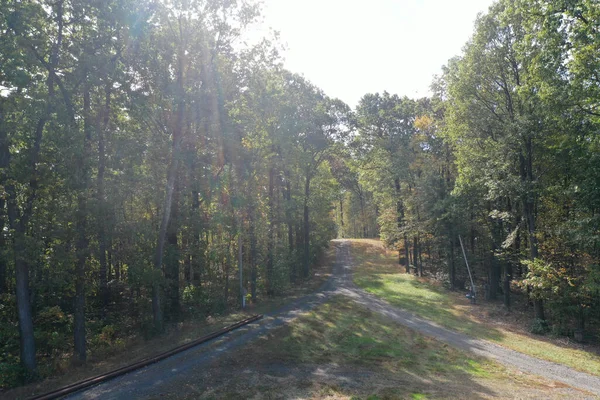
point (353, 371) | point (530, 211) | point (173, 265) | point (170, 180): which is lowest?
point (353, 371)

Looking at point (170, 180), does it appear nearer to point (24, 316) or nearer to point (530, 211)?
point (24, 316)

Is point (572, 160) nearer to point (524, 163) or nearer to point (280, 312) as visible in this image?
point (524, 163)

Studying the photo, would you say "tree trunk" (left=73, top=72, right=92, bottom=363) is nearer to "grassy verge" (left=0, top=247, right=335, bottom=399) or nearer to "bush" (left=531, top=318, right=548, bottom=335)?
"grassy verge" (left=0, top=247, right=335, bottom=399)

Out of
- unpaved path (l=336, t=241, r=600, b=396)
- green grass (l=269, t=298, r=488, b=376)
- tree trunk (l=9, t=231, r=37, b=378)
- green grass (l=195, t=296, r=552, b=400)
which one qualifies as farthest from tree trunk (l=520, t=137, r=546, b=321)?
tree trunk (l=9, t=231, r=37, b=378)

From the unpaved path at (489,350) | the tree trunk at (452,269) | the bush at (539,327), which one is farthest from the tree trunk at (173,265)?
the tree trunk at (452,269)

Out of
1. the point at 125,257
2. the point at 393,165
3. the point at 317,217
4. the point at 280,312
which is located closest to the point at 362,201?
the point at 317,217

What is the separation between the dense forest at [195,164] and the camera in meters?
11.8

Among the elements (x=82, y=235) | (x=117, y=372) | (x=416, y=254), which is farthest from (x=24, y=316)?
(x=416, y=254)

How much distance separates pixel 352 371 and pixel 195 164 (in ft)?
44.1

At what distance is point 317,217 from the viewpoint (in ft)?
140

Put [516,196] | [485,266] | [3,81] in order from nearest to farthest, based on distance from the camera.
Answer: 1. [3,81]
2. [516,196]
3. [485,266]

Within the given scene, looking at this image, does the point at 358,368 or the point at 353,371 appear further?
the point at 358,368

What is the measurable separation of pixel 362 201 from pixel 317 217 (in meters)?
27.5

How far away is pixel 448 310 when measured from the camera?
23250 mm
